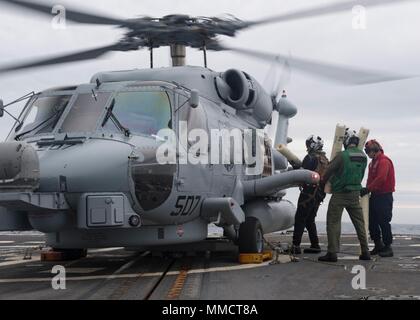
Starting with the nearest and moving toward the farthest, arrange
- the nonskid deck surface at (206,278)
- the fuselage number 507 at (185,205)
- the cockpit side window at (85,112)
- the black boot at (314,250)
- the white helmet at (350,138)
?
1. the nonskid deck surface at (206,278)
2. the cockpit side window at (85,112)
3. the fuselage number 507 at (185,205)
4. the white helmet at (350,138)
5. the black boot at (314,250)

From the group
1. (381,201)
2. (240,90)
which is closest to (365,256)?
(381,201)

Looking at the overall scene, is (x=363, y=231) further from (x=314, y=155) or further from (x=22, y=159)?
(x=22, y=159)

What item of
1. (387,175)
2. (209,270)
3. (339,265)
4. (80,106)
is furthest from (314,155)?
(80,106)

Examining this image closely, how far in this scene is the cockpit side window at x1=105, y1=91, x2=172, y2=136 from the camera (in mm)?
8219

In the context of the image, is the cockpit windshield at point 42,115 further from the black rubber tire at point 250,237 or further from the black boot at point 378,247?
the black boot at point 378,247

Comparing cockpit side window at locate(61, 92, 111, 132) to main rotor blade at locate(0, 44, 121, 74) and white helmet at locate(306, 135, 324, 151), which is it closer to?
main rotor blade at locate(0, 44, 121, 74)

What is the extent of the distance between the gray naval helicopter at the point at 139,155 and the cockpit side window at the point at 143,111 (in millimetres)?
15

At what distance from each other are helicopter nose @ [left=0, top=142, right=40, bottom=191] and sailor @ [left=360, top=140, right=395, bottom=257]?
6.23m

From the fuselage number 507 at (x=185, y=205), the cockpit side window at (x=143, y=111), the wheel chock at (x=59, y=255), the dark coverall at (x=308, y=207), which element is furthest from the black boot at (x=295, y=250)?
the cockpit side window at (x=143, y=111)

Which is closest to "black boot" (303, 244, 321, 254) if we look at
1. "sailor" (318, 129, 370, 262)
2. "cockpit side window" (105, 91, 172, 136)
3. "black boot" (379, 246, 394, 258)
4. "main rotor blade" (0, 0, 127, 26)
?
"black boot" (379, 246, 394, 258)

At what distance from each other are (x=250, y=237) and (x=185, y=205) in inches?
61.4

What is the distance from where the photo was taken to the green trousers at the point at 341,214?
32.0ft

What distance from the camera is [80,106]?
8461mm
